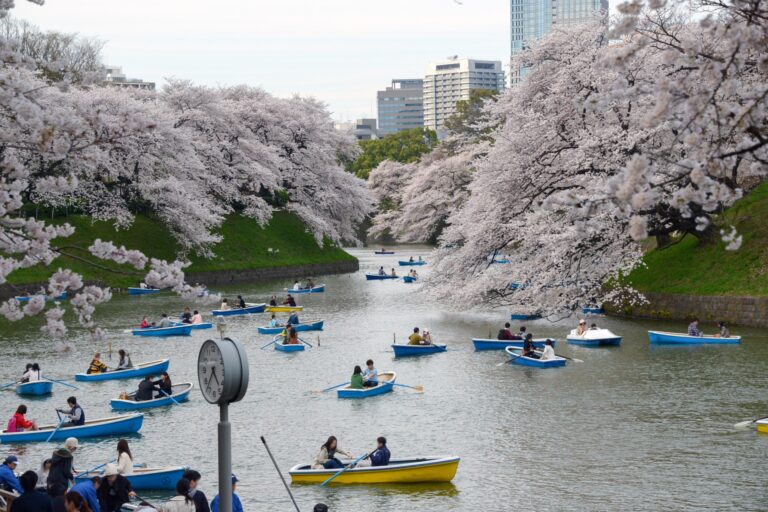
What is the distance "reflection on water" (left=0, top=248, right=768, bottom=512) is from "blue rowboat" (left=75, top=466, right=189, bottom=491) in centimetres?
26

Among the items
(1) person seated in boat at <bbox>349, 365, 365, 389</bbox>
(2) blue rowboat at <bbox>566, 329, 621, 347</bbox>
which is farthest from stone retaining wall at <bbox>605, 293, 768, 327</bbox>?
(1) person seated in boat at <bbox>349, 365, 365, 389</bbox>

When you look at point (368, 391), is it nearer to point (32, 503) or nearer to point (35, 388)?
point (35, 388)

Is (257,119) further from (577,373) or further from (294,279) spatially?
(577,373)

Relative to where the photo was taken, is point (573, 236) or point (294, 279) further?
point (294, 279)

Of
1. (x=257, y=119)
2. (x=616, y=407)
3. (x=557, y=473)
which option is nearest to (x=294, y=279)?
(x=257, y=119)

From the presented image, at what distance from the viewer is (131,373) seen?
102 ft

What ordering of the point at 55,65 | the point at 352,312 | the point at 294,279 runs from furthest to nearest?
1. the point at 294,279
2. the point at 352,312
3. the point at 55,65

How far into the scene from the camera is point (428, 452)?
21453 millimetres

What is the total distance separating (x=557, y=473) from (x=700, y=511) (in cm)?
328

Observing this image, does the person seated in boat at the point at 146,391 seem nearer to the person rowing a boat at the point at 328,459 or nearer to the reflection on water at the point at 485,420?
the reflection on water at the point at 485,420

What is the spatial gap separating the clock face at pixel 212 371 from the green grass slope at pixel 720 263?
31566mm

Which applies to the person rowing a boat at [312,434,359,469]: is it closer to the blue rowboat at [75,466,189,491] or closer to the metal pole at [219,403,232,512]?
the blue rowboat at [75,466,189,491]

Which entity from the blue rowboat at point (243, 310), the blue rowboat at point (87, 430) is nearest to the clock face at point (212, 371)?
the blue rowboat at point (87, 430)

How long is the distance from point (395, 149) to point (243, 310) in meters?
77.9
